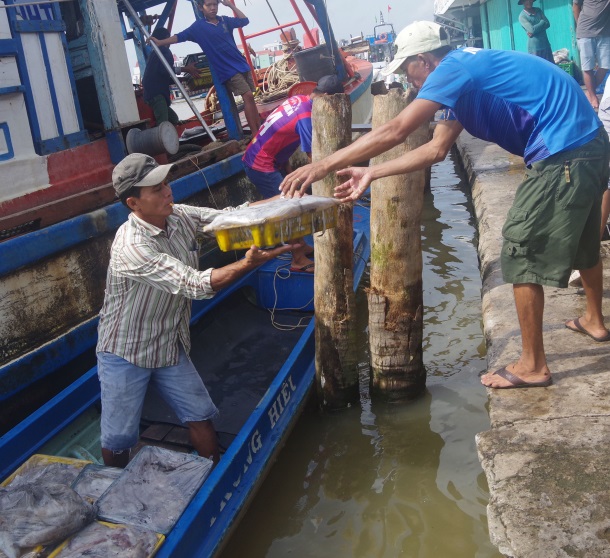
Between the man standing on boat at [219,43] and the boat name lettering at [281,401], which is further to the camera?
the man standing on boat at [219,43]

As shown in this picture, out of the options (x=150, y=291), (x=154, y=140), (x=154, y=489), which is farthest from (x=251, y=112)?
(x=154, y=489)

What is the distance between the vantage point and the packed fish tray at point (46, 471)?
323cm

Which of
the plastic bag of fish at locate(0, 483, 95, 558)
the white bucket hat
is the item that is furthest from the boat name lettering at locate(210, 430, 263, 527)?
the white bucket hat

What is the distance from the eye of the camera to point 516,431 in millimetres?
3066

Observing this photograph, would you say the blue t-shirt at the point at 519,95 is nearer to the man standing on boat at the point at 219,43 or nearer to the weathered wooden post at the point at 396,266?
the weathered wooden post at the point at 396,266

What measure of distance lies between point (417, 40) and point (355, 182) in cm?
85

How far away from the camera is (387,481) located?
3.96 m

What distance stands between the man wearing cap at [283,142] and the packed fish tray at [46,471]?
272cm

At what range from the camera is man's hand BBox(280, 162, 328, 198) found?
320cm

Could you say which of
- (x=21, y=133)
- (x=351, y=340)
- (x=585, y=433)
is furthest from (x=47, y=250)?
(x=585, y=433)

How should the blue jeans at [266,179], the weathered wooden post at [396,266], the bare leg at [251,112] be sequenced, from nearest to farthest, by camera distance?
the weathered wooden post at [396,266] < the blue jeans at [266,179] < the bare leg at [251,112]

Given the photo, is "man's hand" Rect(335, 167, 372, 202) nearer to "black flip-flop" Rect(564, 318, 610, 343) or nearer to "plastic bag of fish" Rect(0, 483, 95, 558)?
"black flip-flop" Rect(564, 318, 610, 343)

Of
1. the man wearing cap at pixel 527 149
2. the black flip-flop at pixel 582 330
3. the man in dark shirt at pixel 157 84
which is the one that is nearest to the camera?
the man wearing cap at pixel 527 149

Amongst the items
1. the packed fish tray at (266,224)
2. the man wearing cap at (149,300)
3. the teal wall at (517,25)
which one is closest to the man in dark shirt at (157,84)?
the man wearing cap at (149,300)
